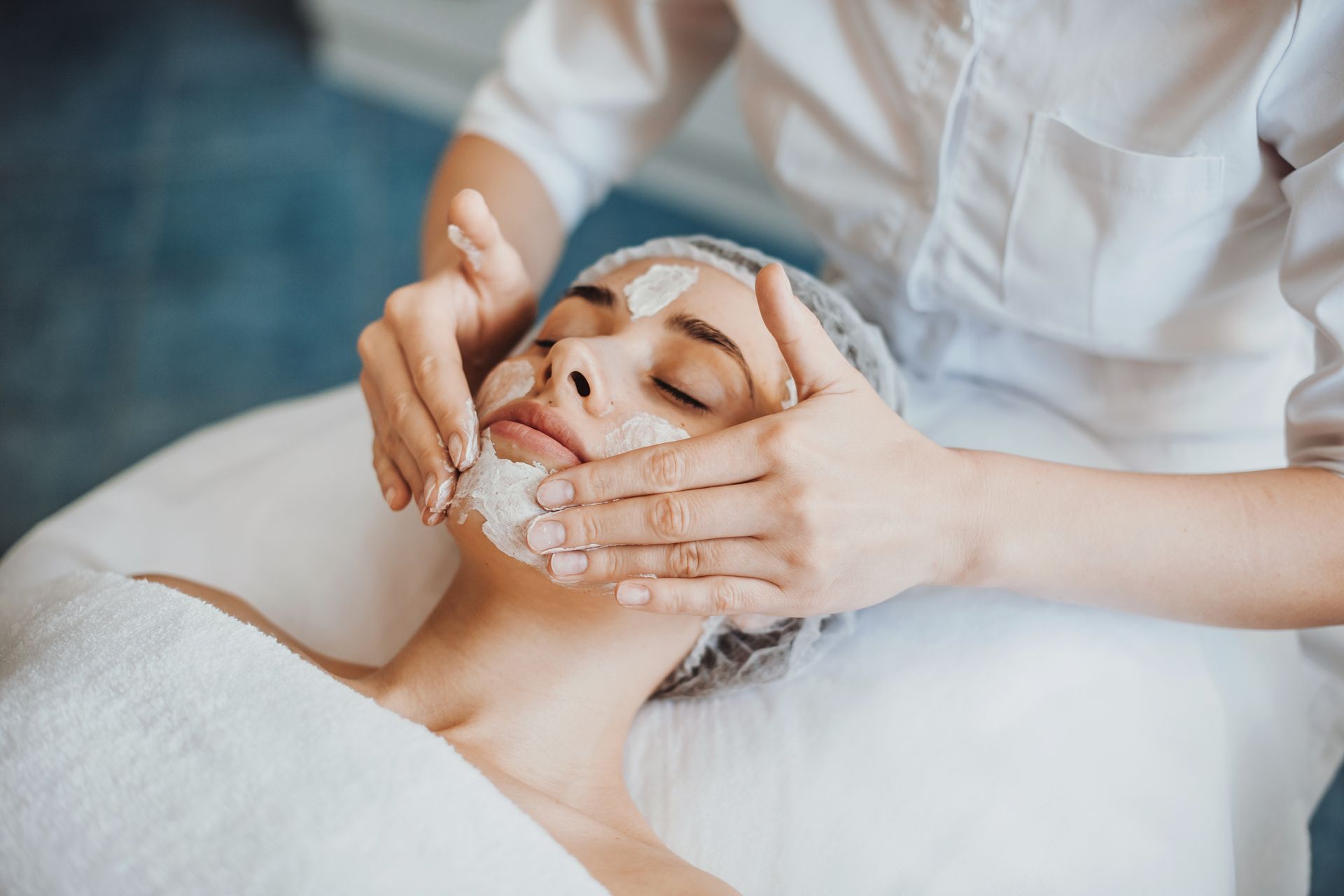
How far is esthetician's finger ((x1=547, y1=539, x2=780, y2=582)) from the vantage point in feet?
2.78

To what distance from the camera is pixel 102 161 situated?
9.88 feet

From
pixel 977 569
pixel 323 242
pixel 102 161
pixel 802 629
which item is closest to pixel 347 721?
pixel 802 629

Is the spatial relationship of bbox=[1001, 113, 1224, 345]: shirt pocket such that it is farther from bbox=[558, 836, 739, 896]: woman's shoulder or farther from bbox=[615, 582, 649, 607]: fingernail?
bbox=[558, 836, 739, 896]: woman's shoulder

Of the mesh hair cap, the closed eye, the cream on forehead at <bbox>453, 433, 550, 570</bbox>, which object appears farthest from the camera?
the mesh hair cap

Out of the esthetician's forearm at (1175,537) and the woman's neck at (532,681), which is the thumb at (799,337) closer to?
the esthetician's forearm at (1175,537)

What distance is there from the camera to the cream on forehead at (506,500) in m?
0.94

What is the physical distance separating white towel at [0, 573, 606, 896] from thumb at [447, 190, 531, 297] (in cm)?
47

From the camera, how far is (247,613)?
1240mm

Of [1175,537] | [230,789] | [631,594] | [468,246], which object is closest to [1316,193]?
[1175,537]

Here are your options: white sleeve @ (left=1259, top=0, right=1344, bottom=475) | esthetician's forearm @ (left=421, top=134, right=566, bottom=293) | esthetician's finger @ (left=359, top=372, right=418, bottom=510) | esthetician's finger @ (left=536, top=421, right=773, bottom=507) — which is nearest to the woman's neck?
esthetician's finger @ (left=359, top=372, right=418, bottom=510)

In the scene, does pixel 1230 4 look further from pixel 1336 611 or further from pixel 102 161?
pixel 102 161

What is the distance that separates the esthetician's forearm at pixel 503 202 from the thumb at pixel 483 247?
7.2 inches

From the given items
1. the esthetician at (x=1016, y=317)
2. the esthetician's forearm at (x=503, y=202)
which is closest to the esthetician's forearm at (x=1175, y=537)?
the esthetician at (x=1016, y=317)

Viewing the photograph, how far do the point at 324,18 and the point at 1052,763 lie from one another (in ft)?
10.3
